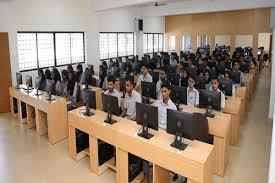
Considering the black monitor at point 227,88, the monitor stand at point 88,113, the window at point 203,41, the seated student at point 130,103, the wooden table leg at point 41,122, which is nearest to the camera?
the monitor stand at point 88,113

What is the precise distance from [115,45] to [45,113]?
7250mm

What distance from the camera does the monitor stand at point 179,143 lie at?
3135 mm

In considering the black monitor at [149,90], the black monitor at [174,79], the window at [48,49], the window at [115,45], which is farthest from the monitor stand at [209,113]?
the window at [115,45]

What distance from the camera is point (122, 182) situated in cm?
375

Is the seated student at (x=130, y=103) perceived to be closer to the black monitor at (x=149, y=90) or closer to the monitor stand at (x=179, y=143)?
the black monitor at (x=149, y=90)

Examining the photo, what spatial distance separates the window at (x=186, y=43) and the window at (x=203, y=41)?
0.57 metres

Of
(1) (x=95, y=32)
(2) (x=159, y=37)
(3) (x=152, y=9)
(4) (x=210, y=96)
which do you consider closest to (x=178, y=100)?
(4) (x=210, y=96)

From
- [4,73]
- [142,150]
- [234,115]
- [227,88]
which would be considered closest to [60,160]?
[142,150]

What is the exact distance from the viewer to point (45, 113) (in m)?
5.86

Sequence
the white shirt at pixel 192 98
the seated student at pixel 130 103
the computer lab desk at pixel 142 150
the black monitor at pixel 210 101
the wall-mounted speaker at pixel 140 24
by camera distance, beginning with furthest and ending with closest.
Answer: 1. the wall-mounted speaker at pixel 140 24
2. the white shirt at pixel 192 98
3. the seated student at pixel 130 103
4. the black monitor at pixel 210 101
5. the computer lab desk at pixel 142 150

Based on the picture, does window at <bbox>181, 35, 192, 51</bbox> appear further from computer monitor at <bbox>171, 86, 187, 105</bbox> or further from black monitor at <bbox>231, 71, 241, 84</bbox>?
computer monitor at <bbox>171, 86, 187, 105</bbox>

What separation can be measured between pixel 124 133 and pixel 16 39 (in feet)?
18.6

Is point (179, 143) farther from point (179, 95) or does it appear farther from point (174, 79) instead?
point (174, 79)

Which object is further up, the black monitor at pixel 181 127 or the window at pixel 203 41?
the window at pixel 203 41
